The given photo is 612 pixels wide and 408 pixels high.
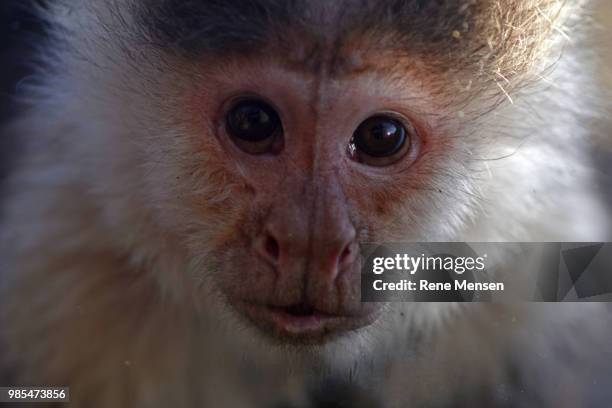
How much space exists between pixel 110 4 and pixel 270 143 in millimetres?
475

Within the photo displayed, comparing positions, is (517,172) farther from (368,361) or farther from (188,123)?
(188,123)

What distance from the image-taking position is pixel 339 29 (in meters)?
1.47

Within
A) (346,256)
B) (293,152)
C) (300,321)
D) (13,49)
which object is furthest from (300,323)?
(13,49)

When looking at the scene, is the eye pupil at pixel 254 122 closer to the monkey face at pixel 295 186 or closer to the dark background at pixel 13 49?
the monkey face at pixel 295 186

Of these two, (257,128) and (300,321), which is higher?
(257,128)

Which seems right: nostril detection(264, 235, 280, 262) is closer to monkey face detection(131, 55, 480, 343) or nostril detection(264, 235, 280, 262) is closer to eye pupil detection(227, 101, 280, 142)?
monkey face detection(131, 55, 480, 343)

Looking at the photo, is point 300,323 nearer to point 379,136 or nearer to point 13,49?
point 379,136

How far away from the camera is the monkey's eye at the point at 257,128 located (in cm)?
157

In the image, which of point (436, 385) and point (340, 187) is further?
point (436, 385)

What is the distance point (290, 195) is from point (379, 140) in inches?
9.0

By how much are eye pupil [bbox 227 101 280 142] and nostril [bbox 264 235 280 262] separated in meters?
0.21

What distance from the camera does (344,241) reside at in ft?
4.85

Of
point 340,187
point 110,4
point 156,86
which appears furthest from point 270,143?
point 110,4

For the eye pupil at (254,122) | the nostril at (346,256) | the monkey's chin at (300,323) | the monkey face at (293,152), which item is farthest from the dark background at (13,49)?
the nostril at (346,256)
